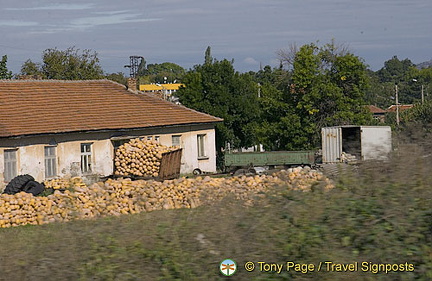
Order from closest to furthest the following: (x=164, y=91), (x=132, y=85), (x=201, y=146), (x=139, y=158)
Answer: (x=139, y=158) < (x=201, y=146) < (x=132, y=85) < (x=164, y=91)

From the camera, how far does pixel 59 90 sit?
36562 millimetres

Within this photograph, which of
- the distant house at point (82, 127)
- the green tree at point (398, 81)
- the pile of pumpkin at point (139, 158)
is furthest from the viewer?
the green tree at point (398, 81)

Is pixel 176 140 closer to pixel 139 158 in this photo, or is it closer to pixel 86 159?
pixel 86 159

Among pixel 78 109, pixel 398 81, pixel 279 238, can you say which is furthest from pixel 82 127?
pixel 398 81

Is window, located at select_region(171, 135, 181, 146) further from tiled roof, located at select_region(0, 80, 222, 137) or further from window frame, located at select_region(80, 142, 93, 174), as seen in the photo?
window frame, located at select_region(80, 142, 93, 174)

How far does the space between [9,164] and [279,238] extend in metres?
25.5

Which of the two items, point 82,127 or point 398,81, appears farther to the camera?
→ point 398,81

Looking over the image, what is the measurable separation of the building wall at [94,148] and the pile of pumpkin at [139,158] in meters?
0.93

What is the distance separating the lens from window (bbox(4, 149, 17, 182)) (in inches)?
1126

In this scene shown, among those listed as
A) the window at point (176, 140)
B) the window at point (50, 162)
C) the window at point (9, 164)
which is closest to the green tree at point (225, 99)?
the window at point (176, 140)

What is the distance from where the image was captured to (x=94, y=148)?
107 ft

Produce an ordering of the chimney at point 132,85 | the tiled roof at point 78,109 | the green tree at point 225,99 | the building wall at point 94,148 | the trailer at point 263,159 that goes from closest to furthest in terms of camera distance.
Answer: the building wall at point 94,148, the tiled roof at point 78,109, the trailer at point 263,159, the chimney at point 132,85, the green tree at point 225,99

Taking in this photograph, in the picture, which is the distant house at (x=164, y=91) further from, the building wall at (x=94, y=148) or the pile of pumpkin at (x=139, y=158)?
the pile of pumpkin at (x=139, y=158)

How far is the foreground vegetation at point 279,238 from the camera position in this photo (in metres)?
4.93
